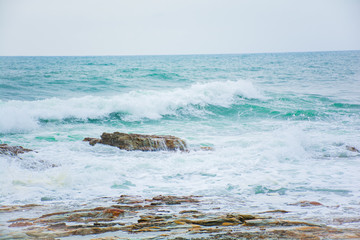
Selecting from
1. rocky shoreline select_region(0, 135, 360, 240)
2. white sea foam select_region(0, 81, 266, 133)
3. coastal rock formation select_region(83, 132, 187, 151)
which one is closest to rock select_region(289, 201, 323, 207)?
rocky shoreline select_region(0, 135, 360, 240)

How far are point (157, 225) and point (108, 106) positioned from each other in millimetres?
11162

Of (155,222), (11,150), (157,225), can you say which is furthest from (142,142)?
(157,225)

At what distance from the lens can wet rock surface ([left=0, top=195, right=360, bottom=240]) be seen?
3.34 m

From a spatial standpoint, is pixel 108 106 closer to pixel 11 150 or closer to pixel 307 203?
pixel 11 150

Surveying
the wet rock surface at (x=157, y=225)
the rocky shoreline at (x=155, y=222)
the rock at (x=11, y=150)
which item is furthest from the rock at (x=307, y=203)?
the rock at (x=11, y=150)

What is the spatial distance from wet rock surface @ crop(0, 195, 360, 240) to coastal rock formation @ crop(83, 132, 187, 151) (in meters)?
3.90

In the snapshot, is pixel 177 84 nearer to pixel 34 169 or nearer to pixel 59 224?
pixel 34 169

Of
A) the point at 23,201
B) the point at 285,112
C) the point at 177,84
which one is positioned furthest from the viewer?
the point at 177,84

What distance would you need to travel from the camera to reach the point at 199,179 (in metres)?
6.51

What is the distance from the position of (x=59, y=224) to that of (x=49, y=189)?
6.65 ft

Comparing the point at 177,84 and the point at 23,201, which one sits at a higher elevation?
the point at 177,84

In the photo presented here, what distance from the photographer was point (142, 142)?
28.3 feet

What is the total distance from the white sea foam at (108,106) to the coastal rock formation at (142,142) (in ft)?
13.7

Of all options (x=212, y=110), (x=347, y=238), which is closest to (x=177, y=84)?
(x=212, y=110)
